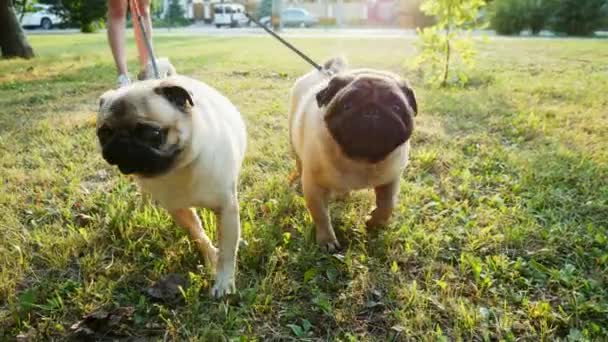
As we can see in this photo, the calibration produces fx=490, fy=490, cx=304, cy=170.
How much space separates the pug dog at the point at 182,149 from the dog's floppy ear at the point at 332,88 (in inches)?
21.2

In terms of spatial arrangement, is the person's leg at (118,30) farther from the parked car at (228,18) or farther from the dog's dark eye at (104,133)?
the parked car at (228,18)

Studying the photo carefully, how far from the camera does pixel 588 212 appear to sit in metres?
3.35

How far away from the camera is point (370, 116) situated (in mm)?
2365

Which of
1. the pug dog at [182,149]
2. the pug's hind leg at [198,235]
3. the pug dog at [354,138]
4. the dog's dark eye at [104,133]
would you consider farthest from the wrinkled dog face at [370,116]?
the dog's dark eye at [104,133]

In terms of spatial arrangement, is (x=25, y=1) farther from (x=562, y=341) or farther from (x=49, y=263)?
(x=562, y=341)

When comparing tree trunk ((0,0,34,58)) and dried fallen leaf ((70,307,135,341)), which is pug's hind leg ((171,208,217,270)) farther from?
tree trunk ((0,0,34,58))

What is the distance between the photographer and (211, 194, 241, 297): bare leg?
2.54 meters

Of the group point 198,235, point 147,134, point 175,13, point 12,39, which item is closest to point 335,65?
point 198,235

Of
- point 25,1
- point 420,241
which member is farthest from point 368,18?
point 420,241

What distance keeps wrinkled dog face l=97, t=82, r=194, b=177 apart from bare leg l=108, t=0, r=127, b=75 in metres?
3.18

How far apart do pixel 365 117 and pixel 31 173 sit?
10.4 feet

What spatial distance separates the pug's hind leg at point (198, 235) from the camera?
2.80m

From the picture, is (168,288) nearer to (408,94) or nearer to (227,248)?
(227,248)

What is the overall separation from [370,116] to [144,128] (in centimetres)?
104
